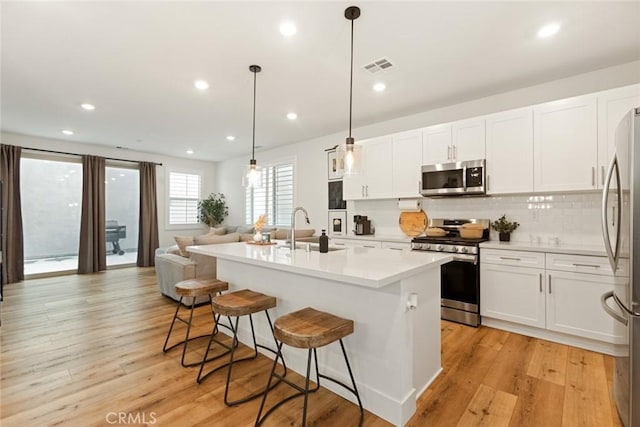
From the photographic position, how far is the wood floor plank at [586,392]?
5.90ft

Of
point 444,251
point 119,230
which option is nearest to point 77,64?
point 444,251

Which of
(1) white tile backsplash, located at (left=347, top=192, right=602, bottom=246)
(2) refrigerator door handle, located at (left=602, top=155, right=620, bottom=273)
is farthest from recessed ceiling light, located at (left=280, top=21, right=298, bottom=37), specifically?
(1) white tile backsplash, located at (left=347, top=192, right=602, bottom=246)

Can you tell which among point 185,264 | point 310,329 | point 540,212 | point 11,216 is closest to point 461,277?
point 540,212

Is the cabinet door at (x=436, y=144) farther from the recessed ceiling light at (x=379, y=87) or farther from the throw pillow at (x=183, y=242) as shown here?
the throw pillow at (x=183, y=242)

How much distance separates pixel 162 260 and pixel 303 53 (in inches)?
135

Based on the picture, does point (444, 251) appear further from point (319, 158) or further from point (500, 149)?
point (319, 158)

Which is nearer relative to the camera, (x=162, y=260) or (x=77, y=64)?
(x=77, y=64)

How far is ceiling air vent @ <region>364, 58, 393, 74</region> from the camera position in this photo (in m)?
2.83

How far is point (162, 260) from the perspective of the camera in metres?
4.29

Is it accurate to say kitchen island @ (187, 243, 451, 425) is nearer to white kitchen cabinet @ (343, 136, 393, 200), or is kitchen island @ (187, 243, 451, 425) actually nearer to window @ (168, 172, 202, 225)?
white kitchen cabinet @ (343, 136, 393, 200)

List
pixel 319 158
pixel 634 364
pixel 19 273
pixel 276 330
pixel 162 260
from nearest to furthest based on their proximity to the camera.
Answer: pixel 634 364 → pixel 276 330 → pixel 162 260 → pixel 19 273 → pixel 319 158

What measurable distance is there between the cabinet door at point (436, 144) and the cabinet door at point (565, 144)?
2.91ft

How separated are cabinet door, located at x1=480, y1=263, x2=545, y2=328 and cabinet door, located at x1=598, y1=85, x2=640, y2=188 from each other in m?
1.07

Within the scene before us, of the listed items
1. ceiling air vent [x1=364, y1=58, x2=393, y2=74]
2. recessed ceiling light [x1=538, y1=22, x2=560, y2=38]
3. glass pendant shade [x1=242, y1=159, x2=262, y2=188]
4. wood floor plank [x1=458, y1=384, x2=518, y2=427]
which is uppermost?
ceiling air vent [x1=364, y1=58, x2=393, y2=74]
